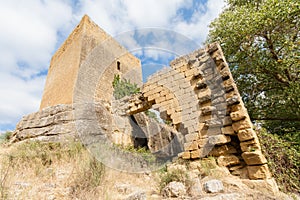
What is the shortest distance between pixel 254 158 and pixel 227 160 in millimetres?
514

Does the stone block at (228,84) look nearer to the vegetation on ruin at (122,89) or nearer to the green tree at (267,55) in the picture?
the green tree at (267,55)

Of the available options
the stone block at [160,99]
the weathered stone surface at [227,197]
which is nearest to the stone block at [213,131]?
the weathered stone surface at [227,197]

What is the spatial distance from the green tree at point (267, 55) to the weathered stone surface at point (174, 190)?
15.7 feet

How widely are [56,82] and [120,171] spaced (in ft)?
33.3

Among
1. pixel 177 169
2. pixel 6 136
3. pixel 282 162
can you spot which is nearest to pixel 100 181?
pixel 177 169

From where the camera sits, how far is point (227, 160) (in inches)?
145

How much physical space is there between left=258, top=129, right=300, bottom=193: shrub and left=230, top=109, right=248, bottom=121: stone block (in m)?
0.71

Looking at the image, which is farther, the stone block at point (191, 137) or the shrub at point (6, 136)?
the shrub at point (6, 136)

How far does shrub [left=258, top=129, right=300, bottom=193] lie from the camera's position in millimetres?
3414

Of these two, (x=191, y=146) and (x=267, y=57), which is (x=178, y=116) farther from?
(x=267, y=57)

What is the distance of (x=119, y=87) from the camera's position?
12.1m

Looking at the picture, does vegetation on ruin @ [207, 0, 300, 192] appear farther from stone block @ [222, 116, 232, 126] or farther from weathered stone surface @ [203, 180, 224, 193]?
weathered stone surface @ [203, 180, 224, 193]

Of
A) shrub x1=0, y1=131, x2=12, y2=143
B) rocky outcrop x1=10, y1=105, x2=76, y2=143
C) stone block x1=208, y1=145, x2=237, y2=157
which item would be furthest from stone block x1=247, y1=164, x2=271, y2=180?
shrub x1=0, y1=131, x2=12, y2=143

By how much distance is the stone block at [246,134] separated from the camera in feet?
11.2
